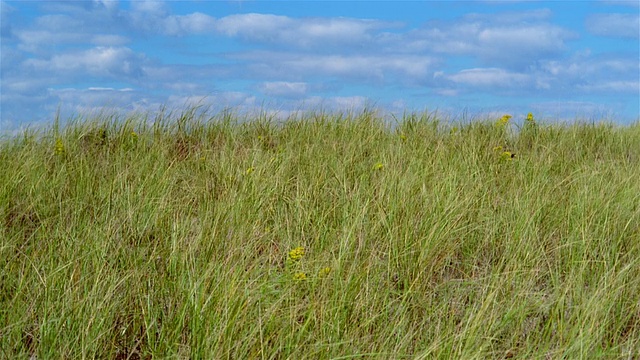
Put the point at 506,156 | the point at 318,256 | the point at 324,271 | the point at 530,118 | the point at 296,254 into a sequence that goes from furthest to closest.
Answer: the point at 530,118 → the point at 506,156 → the point at 318,256 → the point at 296,254 → the point at 324,271

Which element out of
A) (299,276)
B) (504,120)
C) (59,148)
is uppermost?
(504,120)

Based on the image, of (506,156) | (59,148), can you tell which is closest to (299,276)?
(506,156)

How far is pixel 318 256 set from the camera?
3.09 m

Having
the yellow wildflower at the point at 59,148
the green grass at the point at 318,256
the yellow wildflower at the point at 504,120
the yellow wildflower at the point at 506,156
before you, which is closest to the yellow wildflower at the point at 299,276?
the green grass at the point at 318,256

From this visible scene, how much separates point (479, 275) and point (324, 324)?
1.11 meters

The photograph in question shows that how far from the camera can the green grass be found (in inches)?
95.0

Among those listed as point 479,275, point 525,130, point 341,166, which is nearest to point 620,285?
point 479,275

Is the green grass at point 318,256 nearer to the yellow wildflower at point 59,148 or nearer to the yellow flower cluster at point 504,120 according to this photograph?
the yellow wildflower at point 59,148

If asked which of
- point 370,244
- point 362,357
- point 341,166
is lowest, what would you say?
point 362,357

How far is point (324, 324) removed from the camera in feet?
7.97

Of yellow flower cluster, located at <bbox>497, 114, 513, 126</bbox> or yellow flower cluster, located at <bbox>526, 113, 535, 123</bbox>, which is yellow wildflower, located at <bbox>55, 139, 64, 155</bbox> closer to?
yellow flower cluster, located at <bbox>497, 114, 513, 126</bbox>

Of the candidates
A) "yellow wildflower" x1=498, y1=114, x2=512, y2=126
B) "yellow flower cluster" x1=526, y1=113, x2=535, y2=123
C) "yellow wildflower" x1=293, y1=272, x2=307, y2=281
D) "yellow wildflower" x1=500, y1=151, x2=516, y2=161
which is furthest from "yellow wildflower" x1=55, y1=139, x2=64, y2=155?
"yellow flower cluster" x1=526, y1=113, x2=535, y2=123

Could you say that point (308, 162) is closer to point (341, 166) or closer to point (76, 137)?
point (341, 166)

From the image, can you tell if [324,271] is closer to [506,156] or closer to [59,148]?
[506,156]
